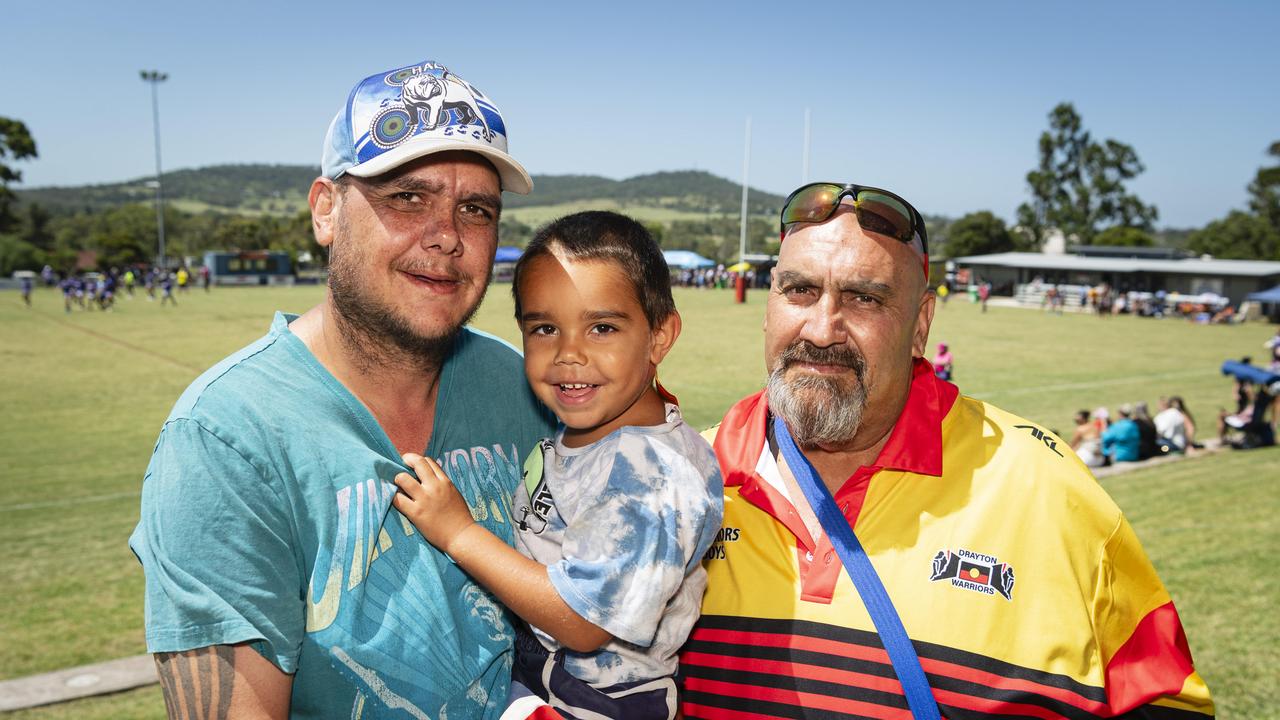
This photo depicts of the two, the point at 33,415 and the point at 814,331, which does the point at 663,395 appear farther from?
the point at 33,415

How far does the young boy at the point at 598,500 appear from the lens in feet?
6.97

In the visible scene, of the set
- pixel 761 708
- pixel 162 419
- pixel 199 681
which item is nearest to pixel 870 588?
pixel 761 708

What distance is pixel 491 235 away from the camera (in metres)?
2.48

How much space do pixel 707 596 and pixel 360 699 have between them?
1.16m

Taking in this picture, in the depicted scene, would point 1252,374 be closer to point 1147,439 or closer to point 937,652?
point 1147,439

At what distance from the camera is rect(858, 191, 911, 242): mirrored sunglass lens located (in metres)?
2.84

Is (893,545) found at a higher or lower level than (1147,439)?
higher

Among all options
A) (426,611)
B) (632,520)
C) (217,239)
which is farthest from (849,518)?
(217,239)

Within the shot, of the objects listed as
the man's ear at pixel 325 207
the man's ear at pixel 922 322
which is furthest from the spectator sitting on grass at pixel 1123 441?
the man's ear at pixel 325 207

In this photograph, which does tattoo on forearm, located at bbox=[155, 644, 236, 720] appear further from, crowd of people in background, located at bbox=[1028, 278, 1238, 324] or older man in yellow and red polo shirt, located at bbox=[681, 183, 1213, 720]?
crowd of people in background, located at bbox=[1028, 278, 1238, 324]

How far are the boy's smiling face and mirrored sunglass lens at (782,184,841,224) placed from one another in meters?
0.75

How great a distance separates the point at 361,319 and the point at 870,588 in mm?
1626

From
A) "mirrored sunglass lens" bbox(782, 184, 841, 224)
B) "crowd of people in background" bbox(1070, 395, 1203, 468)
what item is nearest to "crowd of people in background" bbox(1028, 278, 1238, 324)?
"crowd of people in background" bbox(1070, 395, 1203, 468)

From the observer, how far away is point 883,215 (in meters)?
2.86
